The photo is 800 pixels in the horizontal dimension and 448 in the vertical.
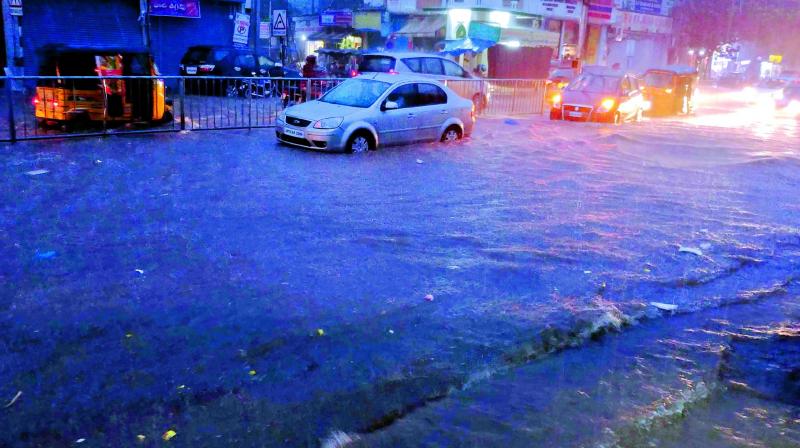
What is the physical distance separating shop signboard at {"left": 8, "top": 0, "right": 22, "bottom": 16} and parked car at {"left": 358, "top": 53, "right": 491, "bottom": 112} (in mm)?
10757

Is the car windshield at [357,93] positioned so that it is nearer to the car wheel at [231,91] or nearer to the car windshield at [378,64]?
the car wheel at [231,91]

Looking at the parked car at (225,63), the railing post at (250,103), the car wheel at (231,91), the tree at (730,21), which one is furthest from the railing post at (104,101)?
the tree at (730,21)

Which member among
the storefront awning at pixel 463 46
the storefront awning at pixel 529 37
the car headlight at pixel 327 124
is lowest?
the car headlight at pixel 327 124

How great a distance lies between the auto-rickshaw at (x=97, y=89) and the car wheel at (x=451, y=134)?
595 centimetres

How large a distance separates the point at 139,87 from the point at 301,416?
11.8 metres

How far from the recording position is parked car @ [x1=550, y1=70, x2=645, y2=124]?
21.1 m

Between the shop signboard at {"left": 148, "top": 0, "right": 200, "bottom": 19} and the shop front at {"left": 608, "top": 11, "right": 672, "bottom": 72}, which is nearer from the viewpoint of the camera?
the shop signboard at {"left": 148, "top": 0, "right": 200, "bottom": 19}

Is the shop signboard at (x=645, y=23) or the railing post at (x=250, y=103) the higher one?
the shop signboard at (x=645, y=23)

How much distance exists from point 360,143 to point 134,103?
4689 millimetres

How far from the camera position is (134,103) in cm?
1444

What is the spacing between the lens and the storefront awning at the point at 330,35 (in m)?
48.3

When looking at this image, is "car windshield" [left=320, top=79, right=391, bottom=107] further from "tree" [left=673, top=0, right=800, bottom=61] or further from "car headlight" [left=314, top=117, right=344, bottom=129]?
"tree" [left=673, top=0, right=800, bottom=61]

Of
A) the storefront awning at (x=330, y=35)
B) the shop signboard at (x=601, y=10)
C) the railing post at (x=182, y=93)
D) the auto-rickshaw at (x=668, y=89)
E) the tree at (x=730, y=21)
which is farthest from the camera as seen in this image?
the tree at (x=730, y=21)

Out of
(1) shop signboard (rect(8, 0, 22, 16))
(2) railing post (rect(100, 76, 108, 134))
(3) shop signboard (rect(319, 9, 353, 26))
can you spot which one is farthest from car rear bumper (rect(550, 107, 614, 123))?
(3) shop signboard (rect(319, 9, 353, 26))
